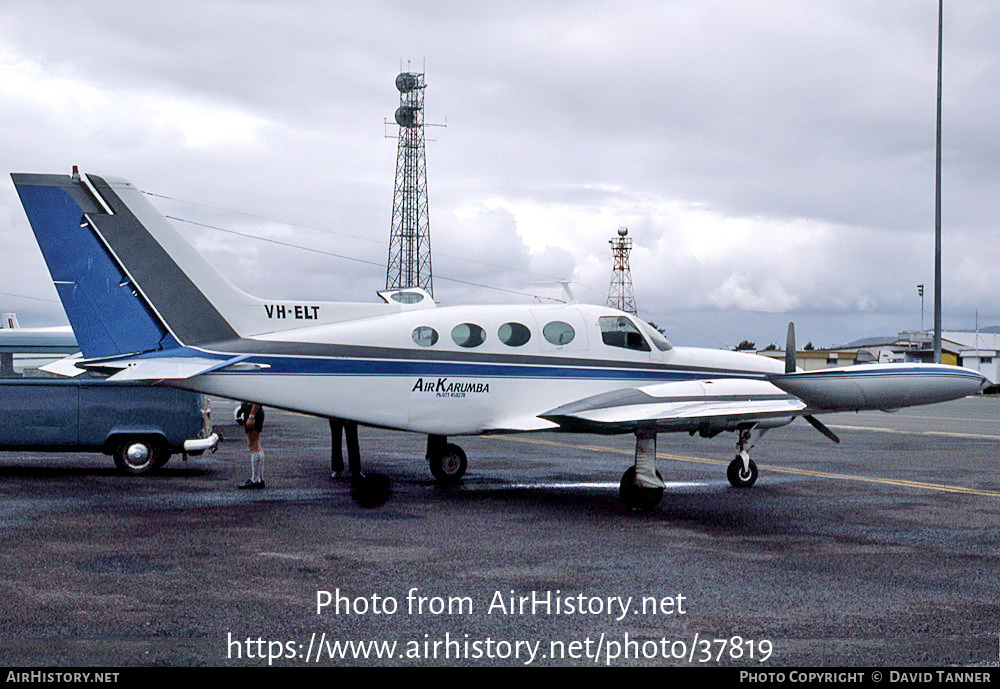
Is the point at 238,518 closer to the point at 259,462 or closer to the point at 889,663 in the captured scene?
the point at 259,462

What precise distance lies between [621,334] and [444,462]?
3.86m

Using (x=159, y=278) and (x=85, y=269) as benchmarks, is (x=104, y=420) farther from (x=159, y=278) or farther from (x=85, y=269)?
(x=159, y=278)

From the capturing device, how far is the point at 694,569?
30.2 feet

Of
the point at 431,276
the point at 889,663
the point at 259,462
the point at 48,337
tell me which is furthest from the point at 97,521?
the point at 431,276

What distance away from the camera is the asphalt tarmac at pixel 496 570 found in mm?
6527

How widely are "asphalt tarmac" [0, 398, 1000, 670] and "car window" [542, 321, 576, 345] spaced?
8.13 feet

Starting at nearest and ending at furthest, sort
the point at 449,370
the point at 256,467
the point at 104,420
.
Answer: the point at 449,370 → the point at 256,467 → the point at 104,420

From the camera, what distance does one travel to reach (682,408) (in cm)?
1266

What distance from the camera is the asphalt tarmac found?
257 inches

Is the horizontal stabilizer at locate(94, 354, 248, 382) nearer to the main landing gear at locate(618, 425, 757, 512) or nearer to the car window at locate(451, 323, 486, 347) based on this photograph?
the car window at locate(451, 323, 486, 347)

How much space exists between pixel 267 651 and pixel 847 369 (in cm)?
893

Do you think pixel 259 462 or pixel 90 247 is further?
pixel 259 462

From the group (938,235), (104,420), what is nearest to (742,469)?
(104,420)

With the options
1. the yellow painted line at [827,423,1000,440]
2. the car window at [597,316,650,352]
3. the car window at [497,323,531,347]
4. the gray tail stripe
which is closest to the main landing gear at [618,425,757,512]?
the car window at [597,316,650,352]
